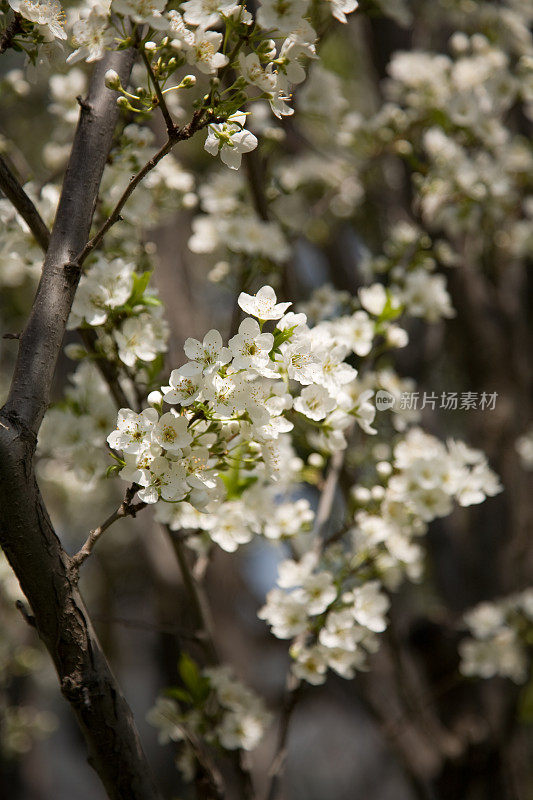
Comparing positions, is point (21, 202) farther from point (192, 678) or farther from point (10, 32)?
point (192, 678)

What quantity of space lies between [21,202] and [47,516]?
622mm

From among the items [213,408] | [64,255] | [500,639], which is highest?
[64,255]

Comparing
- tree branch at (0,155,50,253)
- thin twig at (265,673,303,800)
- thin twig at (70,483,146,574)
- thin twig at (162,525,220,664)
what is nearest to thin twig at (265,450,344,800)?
thin twig at (265,673,303,800)

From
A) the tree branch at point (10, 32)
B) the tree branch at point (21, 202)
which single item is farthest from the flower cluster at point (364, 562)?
the tree branch at point (10, 32)

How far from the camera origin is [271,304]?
130cm

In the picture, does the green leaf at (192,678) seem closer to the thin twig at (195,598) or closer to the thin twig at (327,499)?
the thin twig at (195,598)

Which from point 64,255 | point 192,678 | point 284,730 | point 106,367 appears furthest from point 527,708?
point 64,255

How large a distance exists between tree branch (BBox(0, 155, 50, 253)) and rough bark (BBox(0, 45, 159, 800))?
3.4 inches

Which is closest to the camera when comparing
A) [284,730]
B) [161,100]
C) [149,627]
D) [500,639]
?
[161,100]

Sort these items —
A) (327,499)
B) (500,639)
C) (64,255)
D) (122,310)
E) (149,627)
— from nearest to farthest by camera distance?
(64,255)
(122,310)
(149,627)
(327,499)
(500,639)

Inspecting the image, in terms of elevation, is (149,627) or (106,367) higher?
(106,367)

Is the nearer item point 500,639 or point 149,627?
point 149,627

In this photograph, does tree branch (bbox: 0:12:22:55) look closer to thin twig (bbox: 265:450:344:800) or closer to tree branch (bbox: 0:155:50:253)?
tree branch (bbox: 0:155:50:253)

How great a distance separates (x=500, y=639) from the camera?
2.59 metres
